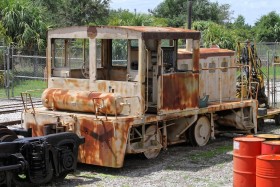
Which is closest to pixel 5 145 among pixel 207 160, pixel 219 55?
pixel 207 160

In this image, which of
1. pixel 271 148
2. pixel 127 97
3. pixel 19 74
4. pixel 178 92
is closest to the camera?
pixel 271 148

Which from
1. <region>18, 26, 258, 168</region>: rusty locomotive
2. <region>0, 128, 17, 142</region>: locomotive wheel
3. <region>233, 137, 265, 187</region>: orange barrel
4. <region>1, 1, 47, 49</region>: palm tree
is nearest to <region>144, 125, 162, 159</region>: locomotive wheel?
<region>18, 26, 258, 168</region>: rusty locomotive

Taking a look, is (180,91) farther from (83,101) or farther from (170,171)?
(83,101)

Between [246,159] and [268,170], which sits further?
[246,159]

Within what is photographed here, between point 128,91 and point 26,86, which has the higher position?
point 128,91

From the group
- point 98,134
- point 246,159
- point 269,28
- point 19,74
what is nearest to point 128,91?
point 98,134

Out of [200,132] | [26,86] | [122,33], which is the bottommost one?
[200,132]

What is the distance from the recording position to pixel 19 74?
89.8 ft

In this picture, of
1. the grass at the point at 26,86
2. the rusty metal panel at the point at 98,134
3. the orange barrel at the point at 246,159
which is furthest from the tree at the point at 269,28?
the orange barrel at the point at 246,159

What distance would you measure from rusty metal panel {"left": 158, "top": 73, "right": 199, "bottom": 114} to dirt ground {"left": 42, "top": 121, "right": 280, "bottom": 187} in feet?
3.41

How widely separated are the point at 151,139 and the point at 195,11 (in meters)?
69.3

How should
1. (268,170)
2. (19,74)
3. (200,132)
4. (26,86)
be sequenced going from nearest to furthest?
1. (268,170)
2. (200,132)
3. (19,74)
4. (26,86)

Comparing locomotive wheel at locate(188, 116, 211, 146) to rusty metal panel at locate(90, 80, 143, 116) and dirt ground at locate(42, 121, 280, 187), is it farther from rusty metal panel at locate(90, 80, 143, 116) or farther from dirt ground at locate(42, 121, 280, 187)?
rusty metal panel at locate(90, 80, 143, 116)

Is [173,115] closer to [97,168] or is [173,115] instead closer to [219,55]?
[97,168]
